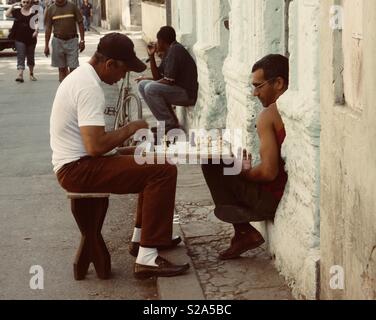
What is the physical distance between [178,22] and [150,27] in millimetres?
13447

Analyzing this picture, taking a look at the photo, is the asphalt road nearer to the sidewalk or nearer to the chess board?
the sidewalk

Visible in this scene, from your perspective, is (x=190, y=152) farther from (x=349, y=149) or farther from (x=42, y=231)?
(x=42, y=231)

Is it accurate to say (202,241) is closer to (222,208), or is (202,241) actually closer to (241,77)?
(222,208)

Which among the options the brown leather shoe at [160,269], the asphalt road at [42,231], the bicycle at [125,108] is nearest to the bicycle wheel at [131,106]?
the bicycle at [125,108]

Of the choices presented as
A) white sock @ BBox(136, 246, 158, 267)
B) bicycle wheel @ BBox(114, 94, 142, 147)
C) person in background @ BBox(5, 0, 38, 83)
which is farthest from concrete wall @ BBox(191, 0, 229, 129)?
person in background @ BBox(5, 0, 38, 83)

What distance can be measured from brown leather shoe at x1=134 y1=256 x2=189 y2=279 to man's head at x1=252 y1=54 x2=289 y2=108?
1245 millimetres

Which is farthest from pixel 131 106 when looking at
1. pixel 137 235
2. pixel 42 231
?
pixel 137 235

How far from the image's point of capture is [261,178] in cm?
604

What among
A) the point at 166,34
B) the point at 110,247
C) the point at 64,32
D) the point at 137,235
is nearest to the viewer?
the point at 137,235

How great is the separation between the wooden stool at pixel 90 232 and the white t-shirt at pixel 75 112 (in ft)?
0.95

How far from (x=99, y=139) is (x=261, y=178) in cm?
108

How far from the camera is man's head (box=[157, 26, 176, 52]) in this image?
1138 cm

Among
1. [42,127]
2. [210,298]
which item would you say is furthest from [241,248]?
[42,127]

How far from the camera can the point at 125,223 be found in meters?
7.88
